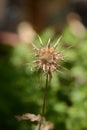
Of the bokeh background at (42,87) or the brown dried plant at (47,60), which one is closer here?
the brown dried plant at (47,60)

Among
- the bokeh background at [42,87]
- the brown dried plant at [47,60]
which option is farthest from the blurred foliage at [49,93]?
the brown dried plant at [47,60]

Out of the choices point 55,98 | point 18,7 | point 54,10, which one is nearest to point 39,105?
point 55,98

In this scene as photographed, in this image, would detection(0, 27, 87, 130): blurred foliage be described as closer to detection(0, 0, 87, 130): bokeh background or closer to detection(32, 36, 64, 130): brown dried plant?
detection(0, 0, 87, 130): bokeh background

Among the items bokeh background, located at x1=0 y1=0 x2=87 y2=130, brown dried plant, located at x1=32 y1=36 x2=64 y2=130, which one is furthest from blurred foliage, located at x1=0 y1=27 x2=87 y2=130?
brown dried plant, located at x1=32 y1=36 x2=64 y2=130

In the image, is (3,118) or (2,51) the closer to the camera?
(3,118)

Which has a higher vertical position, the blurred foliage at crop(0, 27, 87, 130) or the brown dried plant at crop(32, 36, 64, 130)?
the blurred foliage at crop(0, 27, 87, 130)

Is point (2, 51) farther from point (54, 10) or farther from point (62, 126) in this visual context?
point (54, 10)

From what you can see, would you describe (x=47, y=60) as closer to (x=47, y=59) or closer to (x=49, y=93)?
(x=47, y=59)

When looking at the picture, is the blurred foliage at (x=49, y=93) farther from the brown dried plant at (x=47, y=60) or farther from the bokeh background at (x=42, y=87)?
the brown dried plant at (x=47, y=60)
